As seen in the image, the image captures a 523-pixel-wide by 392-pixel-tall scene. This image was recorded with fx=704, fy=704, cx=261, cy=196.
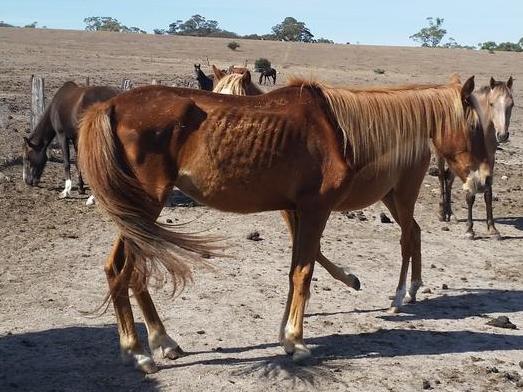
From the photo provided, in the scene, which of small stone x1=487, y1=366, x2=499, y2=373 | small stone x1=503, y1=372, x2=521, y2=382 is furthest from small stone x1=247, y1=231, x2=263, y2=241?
small stone x1=503, y1=372, x2=521, y2=382

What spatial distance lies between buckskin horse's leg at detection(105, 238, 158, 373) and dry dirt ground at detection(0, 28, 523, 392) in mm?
94

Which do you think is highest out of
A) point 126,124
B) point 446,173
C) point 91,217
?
point 126,124

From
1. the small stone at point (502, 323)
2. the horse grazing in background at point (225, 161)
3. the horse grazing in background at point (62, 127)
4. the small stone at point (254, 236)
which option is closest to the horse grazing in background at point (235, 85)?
the small stone at point (254, 236)

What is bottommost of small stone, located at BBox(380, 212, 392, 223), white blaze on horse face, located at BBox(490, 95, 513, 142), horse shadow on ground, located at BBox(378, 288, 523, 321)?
horse shadow on ground, located at BBox(378, 288, 523, 321)

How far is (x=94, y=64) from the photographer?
35.6 metres

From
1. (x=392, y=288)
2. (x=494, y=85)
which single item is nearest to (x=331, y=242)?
(x=392, y=288)

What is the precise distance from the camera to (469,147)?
5.30 m

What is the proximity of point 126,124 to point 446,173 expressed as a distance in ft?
20.5

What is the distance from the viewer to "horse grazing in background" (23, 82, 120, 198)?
1045cm

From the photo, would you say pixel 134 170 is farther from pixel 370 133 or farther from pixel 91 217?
pixel 91 217

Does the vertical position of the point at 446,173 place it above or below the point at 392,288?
above

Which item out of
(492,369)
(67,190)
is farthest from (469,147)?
(67,190)

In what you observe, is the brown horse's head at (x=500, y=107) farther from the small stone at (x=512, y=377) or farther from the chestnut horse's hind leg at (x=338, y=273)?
the small stone at (x=512, y=377)

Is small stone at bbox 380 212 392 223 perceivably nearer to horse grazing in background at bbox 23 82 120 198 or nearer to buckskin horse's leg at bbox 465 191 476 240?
buckskin horse's leg at bbox 465 191 476 240
